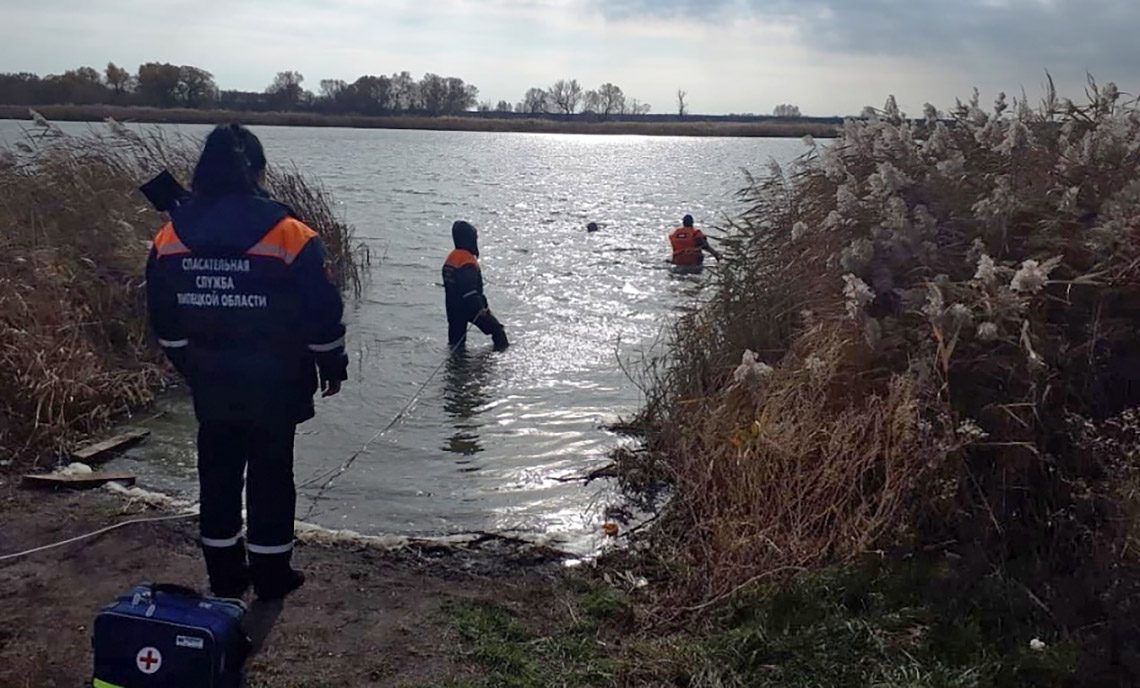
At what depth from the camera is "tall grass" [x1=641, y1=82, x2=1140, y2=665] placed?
4805 mm

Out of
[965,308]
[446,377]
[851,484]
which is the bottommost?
[446,377]

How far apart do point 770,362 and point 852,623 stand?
9.87ft

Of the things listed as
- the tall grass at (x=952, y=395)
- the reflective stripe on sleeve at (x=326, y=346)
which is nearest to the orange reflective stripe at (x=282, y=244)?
the reflective stripe on sleeve at (x=326, y=346)

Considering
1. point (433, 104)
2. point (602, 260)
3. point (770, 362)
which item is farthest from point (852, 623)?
point (433, 104)

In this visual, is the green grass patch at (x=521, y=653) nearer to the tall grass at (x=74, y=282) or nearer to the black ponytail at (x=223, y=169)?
the black ponytail at (x=223, y=169)

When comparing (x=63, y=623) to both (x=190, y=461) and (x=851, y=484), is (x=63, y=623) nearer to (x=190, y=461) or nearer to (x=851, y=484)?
(x=190, y=461)

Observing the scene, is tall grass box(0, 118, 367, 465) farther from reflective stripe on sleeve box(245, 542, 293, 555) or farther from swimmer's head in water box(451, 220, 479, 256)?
swimmer's head in water box(451, 220, 479, 256)

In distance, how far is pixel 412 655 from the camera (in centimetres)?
444

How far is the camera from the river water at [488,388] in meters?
7.10

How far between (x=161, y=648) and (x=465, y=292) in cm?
860

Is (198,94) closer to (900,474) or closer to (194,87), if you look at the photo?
(194,87)

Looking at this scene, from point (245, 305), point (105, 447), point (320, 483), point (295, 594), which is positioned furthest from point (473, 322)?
point (245, 305)

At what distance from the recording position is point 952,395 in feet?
17.3

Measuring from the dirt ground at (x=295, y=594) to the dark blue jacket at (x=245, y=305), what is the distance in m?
0.97
